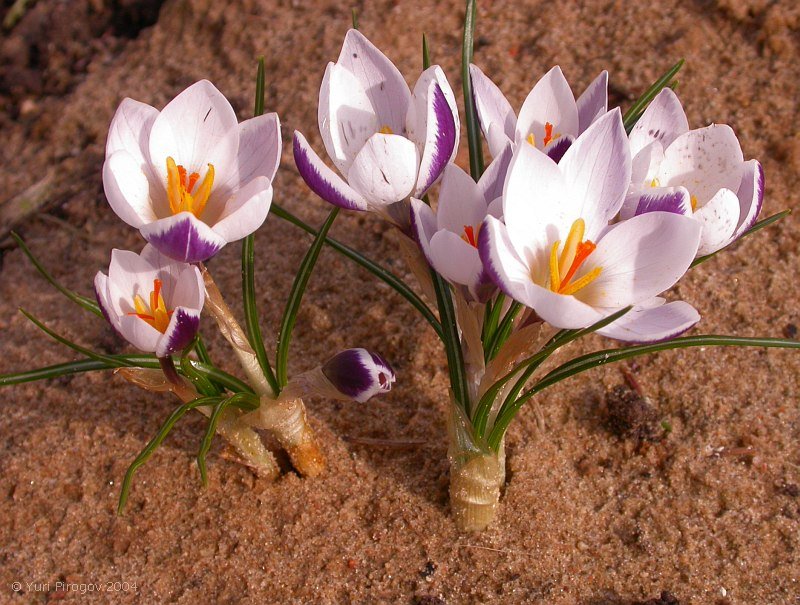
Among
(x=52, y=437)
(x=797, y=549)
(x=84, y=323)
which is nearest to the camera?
(x=797, y=549)

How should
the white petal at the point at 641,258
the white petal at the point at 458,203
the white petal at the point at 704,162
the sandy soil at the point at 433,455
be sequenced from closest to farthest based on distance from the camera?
the white petal at the point at 641,258, the white petal at the point at 458,203, the white petal at the point at 704,162, the sandy soil at the point at 433,455

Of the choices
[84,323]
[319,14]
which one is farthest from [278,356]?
[319,14]

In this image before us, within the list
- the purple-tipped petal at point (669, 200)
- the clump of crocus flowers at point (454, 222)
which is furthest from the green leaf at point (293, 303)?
the purple-tipped petal at point (669, 200)

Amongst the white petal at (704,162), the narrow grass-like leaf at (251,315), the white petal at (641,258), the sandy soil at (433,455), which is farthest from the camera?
the sandy soil at (433,455)

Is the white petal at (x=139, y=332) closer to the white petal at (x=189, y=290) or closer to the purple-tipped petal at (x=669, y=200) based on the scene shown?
the white petal at (x=189, y=290)

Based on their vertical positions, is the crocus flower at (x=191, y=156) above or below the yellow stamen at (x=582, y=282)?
below

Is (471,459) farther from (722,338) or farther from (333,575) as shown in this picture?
(722,338)

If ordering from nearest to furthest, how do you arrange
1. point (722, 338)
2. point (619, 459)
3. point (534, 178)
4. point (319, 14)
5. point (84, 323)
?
point (534, 178)
point (722, 338)
point (619, 459)
point (84, 323)
point (319, 14)
